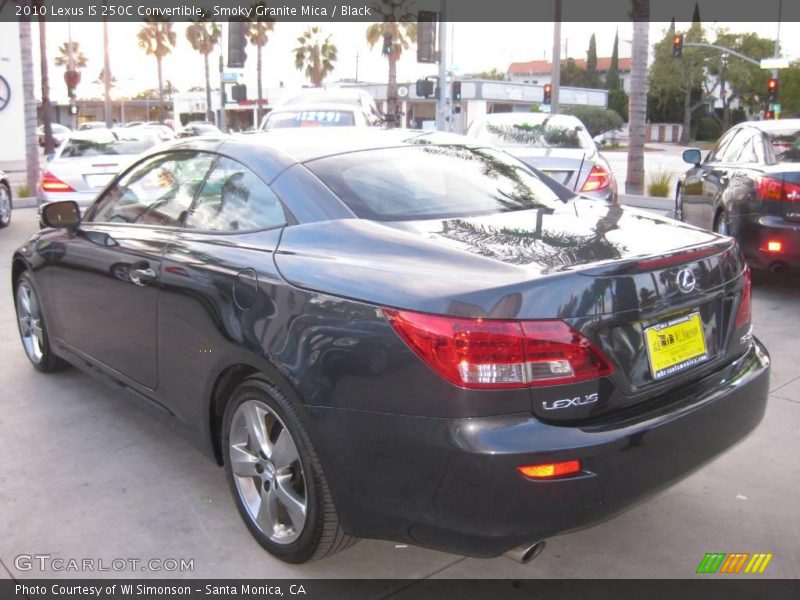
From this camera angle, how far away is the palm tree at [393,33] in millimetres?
41906

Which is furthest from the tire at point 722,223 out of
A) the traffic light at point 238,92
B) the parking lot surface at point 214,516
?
the traffic light at point 238,92

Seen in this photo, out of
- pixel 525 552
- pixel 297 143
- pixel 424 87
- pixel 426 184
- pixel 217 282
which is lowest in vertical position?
pixel 525 552

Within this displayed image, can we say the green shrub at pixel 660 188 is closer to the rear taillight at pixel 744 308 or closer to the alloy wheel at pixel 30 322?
the alloy wheel at pixel 30 322

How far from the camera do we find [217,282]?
328 cm

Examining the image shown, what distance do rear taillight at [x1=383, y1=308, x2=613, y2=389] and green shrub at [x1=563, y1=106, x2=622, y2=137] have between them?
65278mm

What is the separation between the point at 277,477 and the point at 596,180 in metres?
6.62

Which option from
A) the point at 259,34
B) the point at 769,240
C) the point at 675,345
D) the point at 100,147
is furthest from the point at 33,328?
the point at 259,34

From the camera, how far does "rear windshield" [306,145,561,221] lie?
330 centimetres

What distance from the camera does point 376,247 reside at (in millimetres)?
2908

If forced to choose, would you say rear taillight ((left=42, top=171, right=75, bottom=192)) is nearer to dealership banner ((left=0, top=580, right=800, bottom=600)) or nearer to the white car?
the white car

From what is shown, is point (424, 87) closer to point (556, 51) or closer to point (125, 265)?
point (556, 51)

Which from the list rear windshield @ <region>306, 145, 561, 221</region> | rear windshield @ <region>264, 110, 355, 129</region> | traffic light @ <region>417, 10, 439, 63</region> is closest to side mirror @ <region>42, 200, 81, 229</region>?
rear windshield @ <region>306, 145, 561, 221</region>

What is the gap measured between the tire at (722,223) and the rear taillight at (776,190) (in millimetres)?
575

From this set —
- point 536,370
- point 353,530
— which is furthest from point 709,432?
point 353,530
